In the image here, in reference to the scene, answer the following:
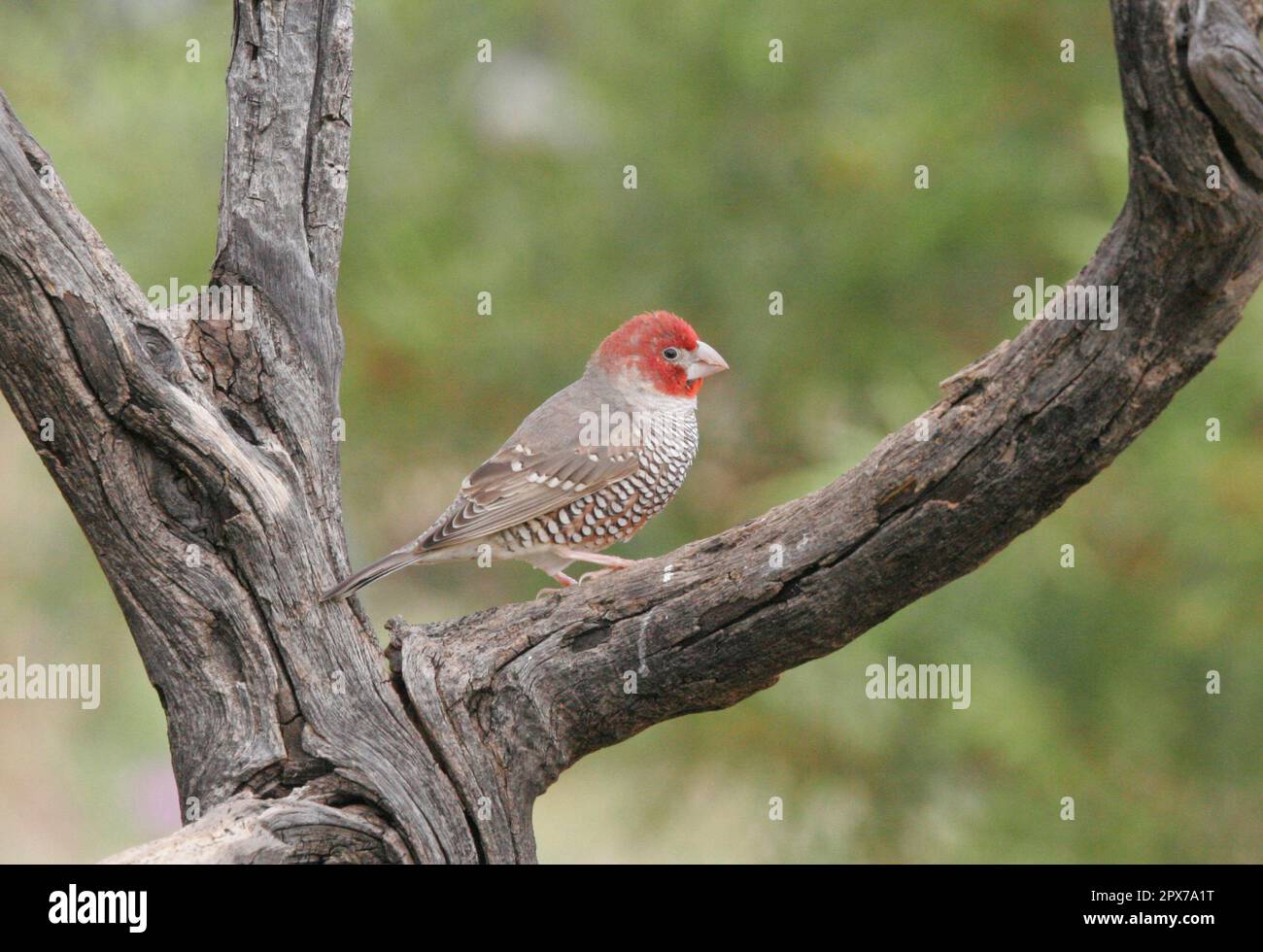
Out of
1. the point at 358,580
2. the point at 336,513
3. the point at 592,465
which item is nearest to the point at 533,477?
the point at 592,465

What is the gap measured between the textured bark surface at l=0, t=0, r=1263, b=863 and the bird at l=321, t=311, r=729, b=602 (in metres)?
0.48

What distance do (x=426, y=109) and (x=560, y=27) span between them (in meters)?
1.30

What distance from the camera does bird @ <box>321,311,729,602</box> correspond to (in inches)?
181

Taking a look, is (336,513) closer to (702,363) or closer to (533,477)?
(533,477)

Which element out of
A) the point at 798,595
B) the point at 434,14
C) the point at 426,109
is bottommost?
the point at 798,595

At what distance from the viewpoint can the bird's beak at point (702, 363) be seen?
206 inches

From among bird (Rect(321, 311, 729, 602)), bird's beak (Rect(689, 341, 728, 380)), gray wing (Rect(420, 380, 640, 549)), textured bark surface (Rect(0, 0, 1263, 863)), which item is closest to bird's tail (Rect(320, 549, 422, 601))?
textured bark surface (Rect(0, 0, 1263, 863))

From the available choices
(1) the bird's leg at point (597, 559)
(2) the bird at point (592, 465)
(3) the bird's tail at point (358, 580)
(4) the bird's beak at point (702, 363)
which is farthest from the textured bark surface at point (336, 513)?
(4) the bird's beak at point (702, 363)

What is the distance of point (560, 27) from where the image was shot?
34.6ft

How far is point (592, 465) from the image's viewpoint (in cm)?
478

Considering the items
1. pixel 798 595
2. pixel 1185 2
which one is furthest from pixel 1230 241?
pixel 798 595

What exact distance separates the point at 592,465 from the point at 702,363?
2.44ft

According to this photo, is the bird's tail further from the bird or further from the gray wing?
the gray wing
